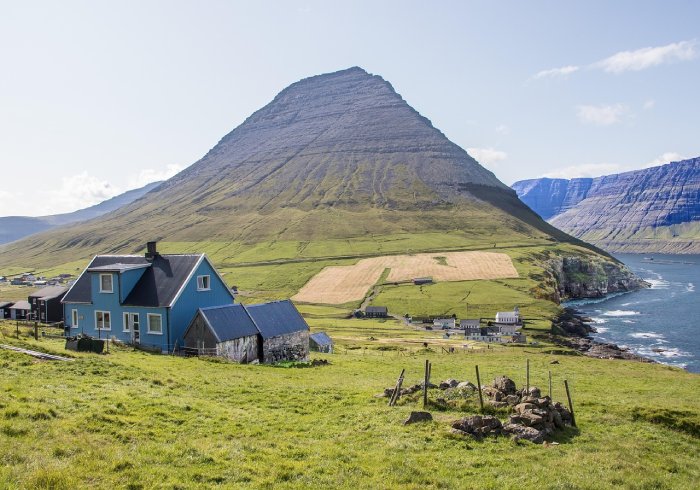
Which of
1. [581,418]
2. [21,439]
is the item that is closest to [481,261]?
[581,418]

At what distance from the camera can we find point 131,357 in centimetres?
3584

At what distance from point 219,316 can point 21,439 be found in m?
29.9

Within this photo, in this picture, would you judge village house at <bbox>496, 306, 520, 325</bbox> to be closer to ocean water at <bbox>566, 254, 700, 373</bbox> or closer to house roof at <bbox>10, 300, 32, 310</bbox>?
ocean water at <bbox>566, 254, 700, 373</bbox>

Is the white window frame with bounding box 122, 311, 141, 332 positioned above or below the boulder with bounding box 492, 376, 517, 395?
above

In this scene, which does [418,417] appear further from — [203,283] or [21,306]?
[21,306]

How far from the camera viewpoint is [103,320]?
48.4 m

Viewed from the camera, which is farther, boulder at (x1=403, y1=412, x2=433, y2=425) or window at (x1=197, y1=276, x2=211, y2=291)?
window at (x1=197, y1=276, x2=211, y2=291)

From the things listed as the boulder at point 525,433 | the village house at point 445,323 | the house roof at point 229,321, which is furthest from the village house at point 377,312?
the boulder at point 525,433

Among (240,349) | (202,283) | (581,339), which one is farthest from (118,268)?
(581,339)

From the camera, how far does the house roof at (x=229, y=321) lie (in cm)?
4344

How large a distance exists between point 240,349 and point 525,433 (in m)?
28.5

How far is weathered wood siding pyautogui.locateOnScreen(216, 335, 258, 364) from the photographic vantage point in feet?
141

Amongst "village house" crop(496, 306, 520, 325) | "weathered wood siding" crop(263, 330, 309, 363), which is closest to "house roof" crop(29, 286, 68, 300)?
"weathered wood siding" crop(263, 330, 309, 363)

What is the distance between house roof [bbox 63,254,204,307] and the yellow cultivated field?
106589mm
